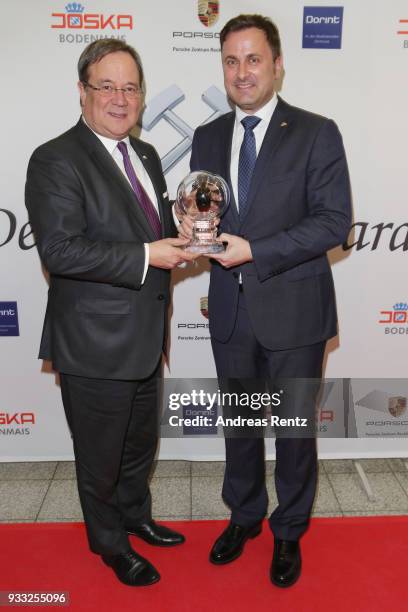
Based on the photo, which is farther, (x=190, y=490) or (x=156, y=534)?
(x=190, y=490)

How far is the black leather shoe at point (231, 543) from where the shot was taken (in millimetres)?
2656

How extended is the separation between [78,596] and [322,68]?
268 cm

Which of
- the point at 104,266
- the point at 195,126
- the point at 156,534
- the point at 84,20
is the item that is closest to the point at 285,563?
the point at 156,534

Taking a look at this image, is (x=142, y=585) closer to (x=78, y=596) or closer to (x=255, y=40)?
(x=78, y=596)

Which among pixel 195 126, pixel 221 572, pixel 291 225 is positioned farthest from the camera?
pixel 195 126

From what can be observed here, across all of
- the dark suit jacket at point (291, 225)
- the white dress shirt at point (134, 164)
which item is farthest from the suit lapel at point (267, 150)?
the white dress shirt at point (134, 164)

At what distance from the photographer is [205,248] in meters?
2.28

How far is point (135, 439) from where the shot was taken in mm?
2686

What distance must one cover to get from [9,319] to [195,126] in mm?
1452

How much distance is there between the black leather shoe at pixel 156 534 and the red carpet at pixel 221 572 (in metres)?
0.03

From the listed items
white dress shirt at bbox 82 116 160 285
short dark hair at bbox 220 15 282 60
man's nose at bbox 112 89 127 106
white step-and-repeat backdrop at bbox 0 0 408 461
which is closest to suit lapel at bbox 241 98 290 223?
short dark hair at bbox 220 15 282 60

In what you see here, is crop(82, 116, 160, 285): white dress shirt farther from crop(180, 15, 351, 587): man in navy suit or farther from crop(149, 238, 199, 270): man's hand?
crop(180, 15, 351, 587): man in navy suit

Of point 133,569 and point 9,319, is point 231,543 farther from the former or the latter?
point 9,319

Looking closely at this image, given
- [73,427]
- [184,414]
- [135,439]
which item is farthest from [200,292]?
[73,427]
